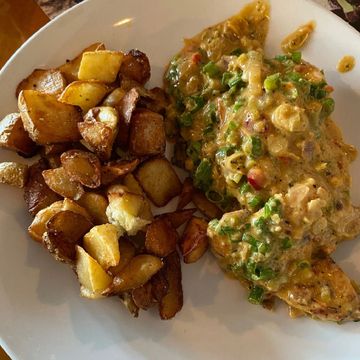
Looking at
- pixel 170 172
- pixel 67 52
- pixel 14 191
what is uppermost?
pixel 67 52

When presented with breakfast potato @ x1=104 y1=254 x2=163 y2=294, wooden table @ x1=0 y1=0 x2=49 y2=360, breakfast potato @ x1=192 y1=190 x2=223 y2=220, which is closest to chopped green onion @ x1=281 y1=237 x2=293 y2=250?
breakfast potato @ x1=192 y1=190 x2=223 y2=220

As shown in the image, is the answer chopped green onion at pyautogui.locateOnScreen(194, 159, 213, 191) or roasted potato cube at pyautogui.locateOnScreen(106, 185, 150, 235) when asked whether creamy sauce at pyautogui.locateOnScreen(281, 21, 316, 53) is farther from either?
roasted potato cube at pyautogui.locateOnScreen(106, 185, 150, 235)

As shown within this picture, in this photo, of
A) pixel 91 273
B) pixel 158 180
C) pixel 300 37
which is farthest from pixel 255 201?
pixel 300 37

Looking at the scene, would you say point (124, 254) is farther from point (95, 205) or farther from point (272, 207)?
point (272, 207)

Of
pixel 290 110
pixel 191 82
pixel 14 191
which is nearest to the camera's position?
pixel 290 110

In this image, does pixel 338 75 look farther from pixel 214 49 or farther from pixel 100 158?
pixel 100 158

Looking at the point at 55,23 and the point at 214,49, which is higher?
the point at 55,23

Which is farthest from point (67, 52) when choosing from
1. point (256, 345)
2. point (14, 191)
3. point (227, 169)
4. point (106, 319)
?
point (256, 345)
